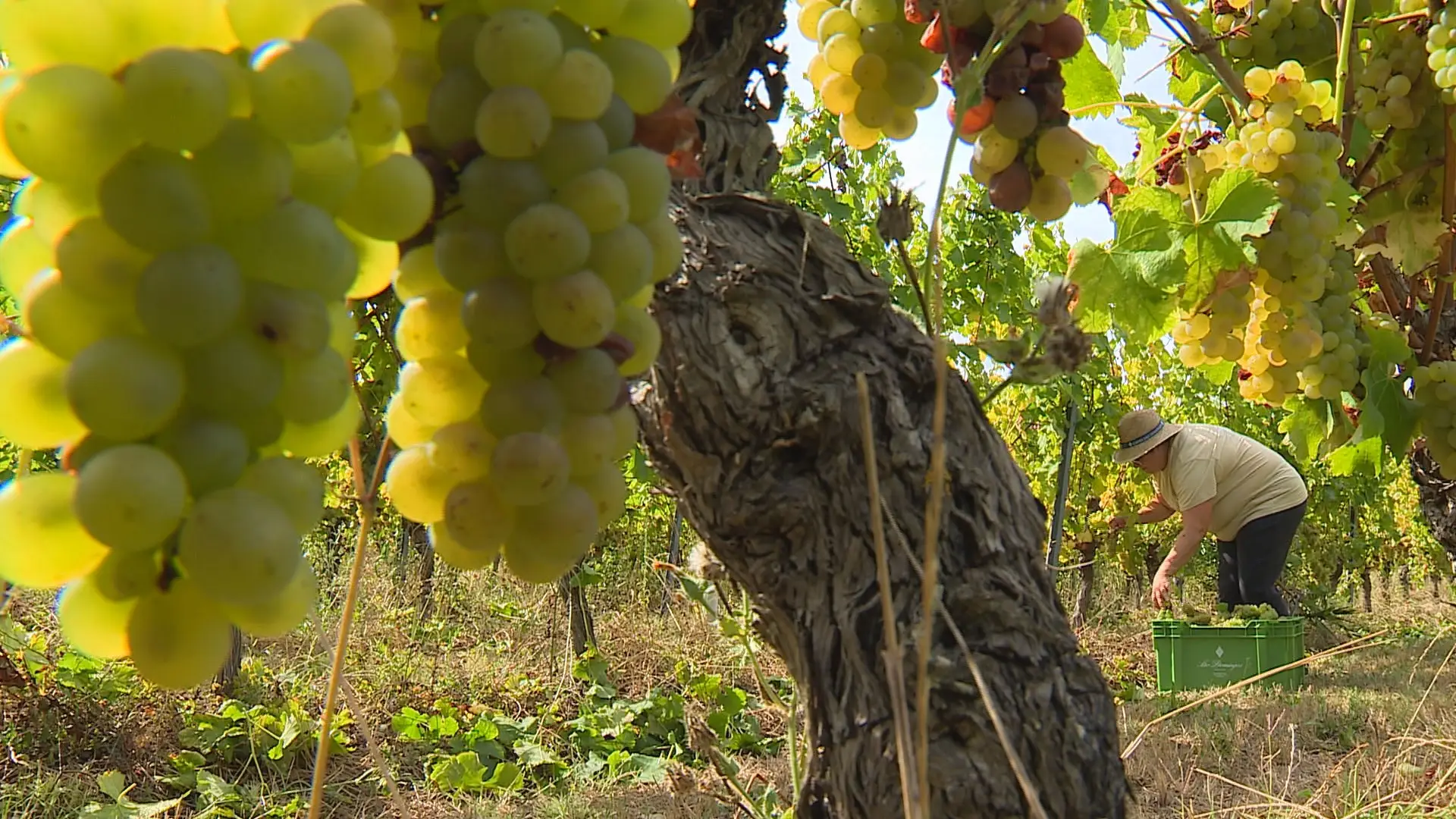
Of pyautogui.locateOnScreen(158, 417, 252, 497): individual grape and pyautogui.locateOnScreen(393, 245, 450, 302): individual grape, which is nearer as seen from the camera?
pyautogui.locateOnScreen(158, 417, 252, 497): individual grape

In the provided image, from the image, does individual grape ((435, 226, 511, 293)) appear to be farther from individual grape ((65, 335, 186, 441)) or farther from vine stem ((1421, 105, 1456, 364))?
vine stem ((1421, 105, 1456, 364))

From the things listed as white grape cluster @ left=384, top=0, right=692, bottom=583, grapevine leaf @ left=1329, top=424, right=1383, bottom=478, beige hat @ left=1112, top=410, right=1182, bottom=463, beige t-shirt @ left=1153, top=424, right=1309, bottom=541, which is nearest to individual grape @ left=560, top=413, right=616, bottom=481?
white grape cluster @ left=384, top=0, right=692, bottom=583

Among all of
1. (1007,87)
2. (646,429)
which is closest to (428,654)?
(646,429)

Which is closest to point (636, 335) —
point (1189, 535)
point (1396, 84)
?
point (1396, 84)

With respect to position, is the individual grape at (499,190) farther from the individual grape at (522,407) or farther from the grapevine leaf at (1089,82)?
the grapevine leaf at (1089,82)

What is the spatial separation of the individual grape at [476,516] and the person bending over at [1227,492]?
18.8ft

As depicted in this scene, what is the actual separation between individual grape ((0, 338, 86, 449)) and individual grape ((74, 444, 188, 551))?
0.16 feet

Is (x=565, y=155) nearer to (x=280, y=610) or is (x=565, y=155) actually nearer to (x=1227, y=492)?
(x=280, y=610)

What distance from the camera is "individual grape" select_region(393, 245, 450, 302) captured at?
1.54 feet

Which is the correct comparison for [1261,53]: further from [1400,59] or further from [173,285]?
[173,285]

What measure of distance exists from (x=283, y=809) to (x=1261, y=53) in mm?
3244

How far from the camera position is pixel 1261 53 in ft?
6.88

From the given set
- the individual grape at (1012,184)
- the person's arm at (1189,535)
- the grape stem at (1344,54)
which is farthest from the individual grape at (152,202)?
the person's arm at (1189,535)

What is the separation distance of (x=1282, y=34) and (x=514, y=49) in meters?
2.15
